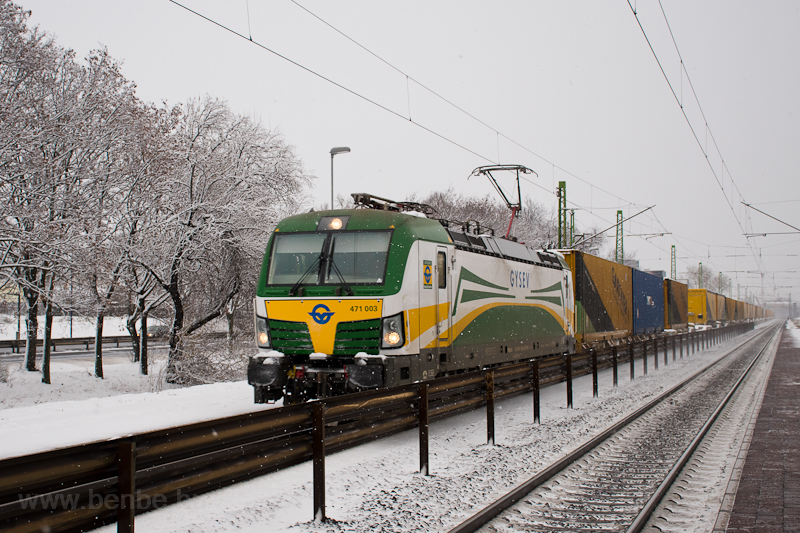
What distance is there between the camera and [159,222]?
22250 millimetres

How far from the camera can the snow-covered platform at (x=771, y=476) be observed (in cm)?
567

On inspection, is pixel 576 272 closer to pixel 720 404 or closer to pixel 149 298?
pixel 720 404

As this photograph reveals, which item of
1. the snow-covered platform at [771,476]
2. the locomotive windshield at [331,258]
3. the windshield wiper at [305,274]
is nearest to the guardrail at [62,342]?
the locomotive windshield at [331,258]

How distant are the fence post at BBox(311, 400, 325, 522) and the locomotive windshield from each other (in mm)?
4217

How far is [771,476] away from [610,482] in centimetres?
194

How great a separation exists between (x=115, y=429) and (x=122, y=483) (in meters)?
6.22

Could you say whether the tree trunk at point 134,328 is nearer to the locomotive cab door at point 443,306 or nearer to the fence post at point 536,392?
the locomotive cab door at point 443,306

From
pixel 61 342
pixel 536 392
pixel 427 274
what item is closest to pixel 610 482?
pixel 536 392

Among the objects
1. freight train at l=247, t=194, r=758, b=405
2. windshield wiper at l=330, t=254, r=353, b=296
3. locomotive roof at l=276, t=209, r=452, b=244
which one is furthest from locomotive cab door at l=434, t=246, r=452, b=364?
→ windshield wiper at l=330, t=254, r=353, b=296

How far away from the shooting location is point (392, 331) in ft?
31.8

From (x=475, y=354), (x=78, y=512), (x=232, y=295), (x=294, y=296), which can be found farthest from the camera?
(x=232, y=295)

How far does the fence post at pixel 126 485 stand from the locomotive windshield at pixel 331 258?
6.30 meters

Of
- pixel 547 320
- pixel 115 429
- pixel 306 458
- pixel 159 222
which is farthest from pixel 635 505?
pixel 159 222

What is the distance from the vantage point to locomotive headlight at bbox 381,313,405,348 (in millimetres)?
9648
